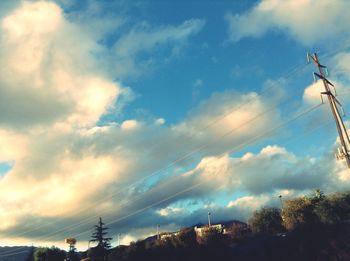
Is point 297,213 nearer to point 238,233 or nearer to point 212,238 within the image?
point 238,233

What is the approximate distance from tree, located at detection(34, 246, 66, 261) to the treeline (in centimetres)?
2383

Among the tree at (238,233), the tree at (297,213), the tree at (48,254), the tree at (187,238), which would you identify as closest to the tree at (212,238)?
the tree at (187,238)

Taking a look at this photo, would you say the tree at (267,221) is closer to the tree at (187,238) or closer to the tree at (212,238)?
the tree at (212,238)

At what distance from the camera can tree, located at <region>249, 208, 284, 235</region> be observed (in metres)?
113

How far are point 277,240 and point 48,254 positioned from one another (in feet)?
334

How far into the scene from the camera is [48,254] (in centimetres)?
14625

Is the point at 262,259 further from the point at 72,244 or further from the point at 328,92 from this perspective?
the point at 72,244

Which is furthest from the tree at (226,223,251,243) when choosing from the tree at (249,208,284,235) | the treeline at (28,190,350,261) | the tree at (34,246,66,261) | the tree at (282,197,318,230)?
the tree at (34,246,66,261)

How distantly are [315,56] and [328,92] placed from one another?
5.43 m

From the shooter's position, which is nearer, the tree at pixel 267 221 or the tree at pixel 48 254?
the tree at pixel 267 221

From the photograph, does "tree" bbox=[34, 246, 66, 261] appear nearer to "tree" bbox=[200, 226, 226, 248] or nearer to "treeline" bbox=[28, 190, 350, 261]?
"treeline" bbox=[28, 190, 350, 261]

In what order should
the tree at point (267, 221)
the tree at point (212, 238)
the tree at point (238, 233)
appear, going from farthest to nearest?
the tree at point (267, 221) → the tree at point (238, 233) → the tree at point (212, 238)

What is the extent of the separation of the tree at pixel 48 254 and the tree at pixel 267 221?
83847mm

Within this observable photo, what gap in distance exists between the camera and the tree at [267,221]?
11294 centimetres
